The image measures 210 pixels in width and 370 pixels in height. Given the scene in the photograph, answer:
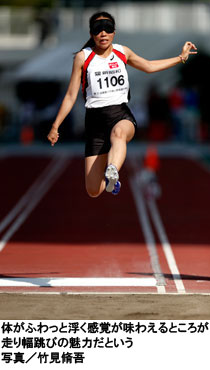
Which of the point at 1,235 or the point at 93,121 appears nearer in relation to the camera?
the point at 93,121

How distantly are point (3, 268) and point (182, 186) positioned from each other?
10.6 m

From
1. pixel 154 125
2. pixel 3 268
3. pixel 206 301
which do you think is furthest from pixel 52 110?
pixel 206 301

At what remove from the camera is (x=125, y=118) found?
29.9ft

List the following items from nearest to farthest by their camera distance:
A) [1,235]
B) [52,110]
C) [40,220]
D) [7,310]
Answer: [7,310], [1,235], [40,220], [52,110]

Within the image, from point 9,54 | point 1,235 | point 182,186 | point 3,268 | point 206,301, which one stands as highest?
point 9,54

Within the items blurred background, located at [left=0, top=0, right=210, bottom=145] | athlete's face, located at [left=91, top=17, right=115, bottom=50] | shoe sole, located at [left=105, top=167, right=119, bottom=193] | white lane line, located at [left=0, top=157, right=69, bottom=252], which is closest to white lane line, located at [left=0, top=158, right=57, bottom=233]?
white lane line, located at [left=0, top=157, right=69, bottom=252]

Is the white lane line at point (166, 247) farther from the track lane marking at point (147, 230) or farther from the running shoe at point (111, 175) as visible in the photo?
the running shoe at point (111, 175)

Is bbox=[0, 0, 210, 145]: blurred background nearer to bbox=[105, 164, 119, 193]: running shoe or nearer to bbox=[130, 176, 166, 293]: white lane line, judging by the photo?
bbox=[130, 176, 166, 293]: white lane line

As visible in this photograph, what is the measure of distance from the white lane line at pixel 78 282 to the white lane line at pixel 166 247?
0.29 m

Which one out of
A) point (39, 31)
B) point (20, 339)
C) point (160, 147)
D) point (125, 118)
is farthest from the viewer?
point (39, 31)

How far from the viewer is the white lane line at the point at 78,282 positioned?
9531 mm

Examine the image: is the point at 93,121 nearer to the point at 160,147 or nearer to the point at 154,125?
the point at 160,147

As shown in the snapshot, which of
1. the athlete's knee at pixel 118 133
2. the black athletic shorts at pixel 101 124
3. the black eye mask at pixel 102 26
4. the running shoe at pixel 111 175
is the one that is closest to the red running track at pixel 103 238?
the running shoe at pixel 111 175

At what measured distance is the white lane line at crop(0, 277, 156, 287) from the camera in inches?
375
